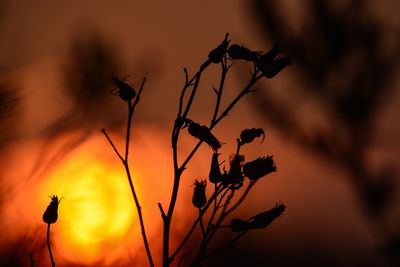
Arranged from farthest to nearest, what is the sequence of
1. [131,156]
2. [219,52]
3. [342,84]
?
[342,84], [131,156], [219,52]

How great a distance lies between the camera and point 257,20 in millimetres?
1217

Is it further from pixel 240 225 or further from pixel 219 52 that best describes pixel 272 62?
pixel 240 225

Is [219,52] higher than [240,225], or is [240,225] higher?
[219,52]

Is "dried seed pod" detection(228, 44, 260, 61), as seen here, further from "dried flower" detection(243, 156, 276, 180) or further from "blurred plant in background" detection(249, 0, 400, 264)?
"blurred plant in background" detection(249, 0, 400, 264)

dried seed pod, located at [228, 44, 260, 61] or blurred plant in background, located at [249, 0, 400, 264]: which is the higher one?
blurred plant in background, located at [249, 0, 400, 264]

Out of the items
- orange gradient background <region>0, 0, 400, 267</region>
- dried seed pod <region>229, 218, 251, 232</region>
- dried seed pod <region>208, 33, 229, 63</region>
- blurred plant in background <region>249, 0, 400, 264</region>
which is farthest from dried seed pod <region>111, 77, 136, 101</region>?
blurred plant in background <region>249, 0, 400, 264</region>

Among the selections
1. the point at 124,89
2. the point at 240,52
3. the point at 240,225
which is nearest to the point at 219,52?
the point at 240,52

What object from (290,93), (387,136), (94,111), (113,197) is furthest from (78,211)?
(387,136)

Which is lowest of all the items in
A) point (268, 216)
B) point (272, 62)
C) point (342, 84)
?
point (268, 216)

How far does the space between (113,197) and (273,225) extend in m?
0.37

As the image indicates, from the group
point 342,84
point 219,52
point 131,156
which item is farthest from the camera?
point 342,84

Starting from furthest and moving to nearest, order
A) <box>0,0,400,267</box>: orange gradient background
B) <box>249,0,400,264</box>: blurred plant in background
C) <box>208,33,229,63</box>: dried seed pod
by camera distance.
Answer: <box>249,0,400,264</box>: blurred plant in background, <box>0,0,400,267</box>: orange gradient background, <box>208,33,229,63</box>: dried seed pod

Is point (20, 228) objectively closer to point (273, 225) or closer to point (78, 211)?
point (78, 211)

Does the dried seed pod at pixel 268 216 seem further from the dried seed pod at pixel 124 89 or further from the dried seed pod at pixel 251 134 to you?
the dried seed pod at pixel 124 89
